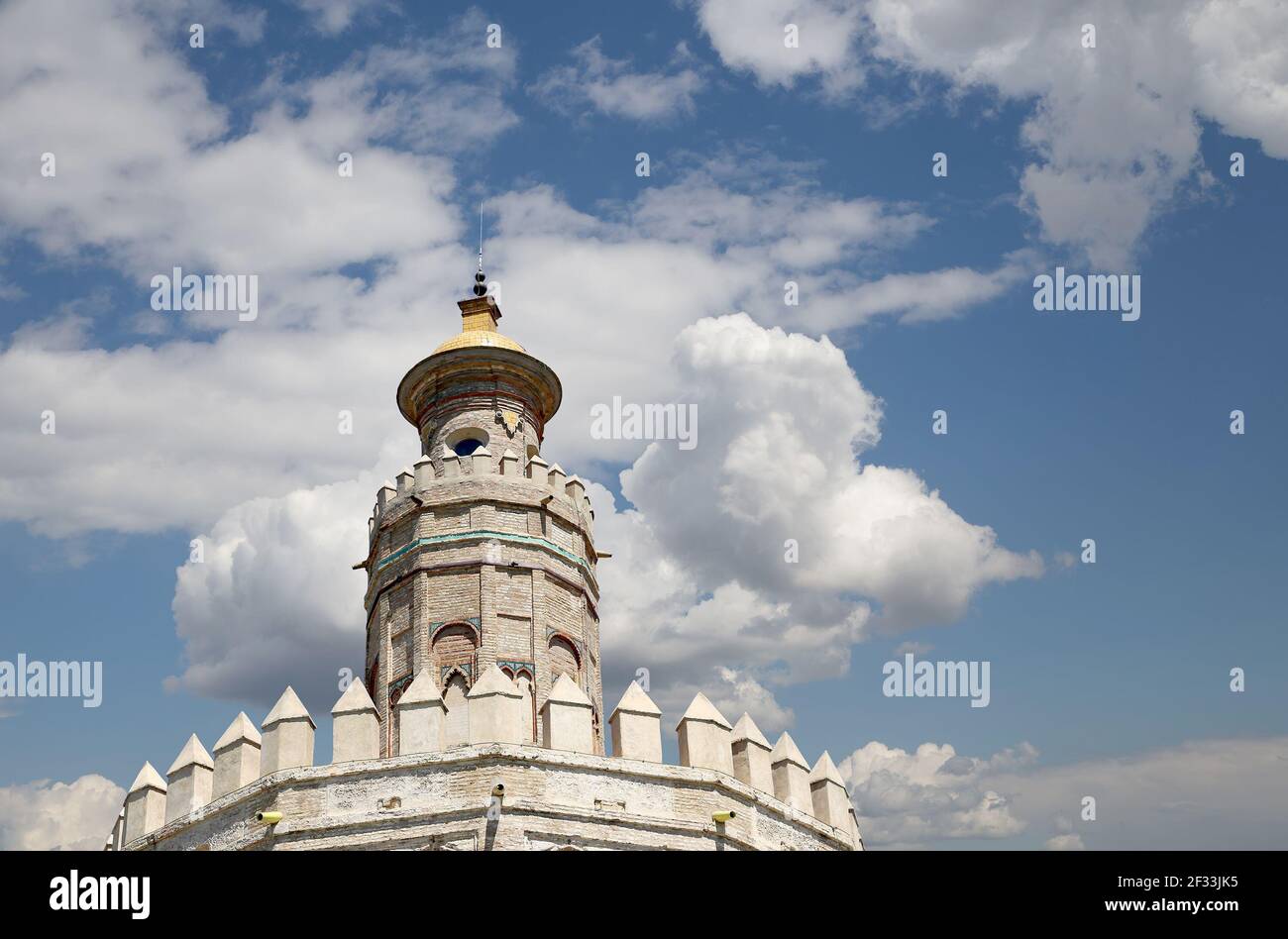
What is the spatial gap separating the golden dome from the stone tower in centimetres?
4

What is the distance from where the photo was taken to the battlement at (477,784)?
16.4m

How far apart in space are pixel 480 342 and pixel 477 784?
34.8ft

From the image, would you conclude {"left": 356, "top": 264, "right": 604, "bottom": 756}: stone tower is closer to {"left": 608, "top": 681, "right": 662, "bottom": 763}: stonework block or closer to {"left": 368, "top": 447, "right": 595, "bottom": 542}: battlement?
{"left": 368, "top": 447, "right": 595, "bottom": 542}: battlement

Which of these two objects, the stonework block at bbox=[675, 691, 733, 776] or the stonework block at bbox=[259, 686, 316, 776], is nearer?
the stonework block at bbox=[259, 686, 316, 776]

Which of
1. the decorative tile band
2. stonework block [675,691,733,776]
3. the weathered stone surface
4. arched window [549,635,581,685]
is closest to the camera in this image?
the weathered stone surface

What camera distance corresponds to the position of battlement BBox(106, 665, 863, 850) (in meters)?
16.4

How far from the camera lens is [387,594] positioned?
73.9 ft

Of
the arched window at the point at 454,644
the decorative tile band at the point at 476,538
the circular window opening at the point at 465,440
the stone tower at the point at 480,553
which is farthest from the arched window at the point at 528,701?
the circular window opening at the point at 465,440

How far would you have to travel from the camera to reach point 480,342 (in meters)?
24.5

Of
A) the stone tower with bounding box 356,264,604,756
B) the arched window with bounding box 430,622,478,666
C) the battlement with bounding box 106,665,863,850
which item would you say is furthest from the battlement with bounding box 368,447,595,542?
the battlement with bounding box 106,665,863,850

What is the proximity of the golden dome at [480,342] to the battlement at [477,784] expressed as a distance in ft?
28.7
